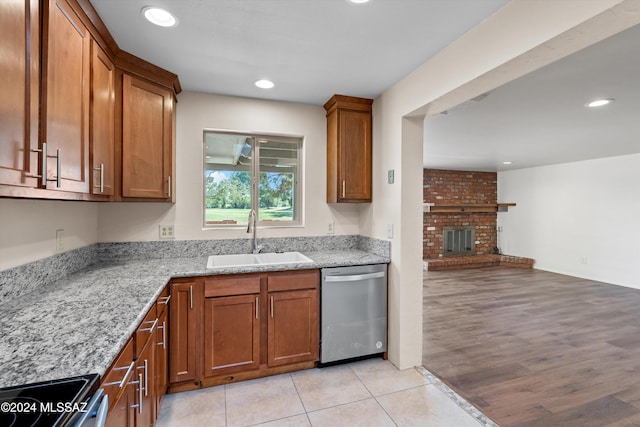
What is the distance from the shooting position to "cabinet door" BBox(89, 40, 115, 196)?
5.40 feet

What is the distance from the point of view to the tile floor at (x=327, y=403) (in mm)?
1847

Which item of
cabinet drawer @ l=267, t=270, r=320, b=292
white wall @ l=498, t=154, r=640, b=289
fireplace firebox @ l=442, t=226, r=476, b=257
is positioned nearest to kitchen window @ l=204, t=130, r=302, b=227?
cabinet drawer @ l=267, t=270, r=320, b=292

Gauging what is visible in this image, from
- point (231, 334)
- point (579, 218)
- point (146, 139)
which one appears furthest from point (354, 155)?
point (579, 218)

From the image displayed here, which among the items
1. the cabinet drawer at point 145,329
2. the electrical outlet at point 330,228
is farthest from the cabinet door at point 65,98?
the electrical outlet at point 330,228

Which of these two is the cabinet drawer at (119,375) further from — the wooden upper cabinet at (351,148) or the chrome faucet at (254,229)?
the wooden upper cabinet at (351,148)

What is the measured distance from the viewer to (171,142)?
2.37 metres

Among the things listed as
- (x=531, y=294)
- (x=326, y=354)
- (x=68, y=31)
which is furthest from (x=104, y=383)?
(x=531, y=294)

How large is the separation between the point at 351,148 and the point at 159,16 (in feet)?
5.59

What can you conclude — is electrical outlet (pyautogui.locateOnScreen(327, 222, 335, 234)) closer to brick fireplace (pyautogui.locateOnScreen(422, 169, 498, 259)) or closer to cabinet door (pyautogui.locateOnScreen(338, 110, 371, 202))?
cabinet door (pyautogui.locateOnScreen(338, 110, 371, 202))

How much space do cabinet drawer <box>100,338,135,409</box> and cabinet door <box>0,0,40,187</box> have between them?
689 mm

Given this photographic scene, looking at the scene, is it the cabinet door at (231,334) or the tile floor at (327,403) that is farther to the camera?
the cabinet door at (231,334)

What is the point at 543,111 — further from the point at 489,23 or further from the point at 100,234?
the point at 100,234

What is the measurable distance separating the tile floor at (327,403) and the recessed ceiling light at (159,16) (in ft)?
7.69

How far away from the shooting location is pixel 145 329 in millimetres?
1410
